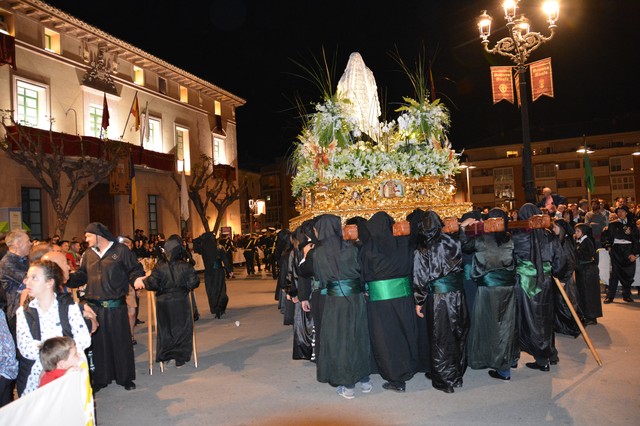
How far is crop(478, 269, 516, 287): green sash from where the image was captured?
244 inches

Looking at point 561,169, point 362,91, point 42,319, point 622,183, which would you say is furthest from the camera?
point 561,169

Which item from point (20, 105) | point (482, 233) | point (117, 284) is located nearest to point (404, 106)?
point (482, 233)

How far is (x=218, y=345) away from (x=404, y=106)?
509cm

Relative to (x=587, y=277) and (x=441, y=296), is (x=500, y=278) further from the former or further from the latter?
(x=587, y=277)

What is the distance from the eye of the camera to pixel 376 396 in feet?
19.1

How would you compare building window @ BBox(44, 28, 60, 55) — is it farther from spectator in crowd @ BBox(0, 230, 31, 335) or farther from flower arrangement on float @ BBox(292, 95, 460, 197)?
spectator in crowd @ BBox(0, 230, 31, 335)

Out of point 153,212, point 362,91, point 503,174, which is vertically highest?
point 503,174

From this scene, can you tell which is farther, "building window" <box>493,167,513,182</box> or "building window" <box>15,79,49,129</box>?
"building window" <box>493,167,513,182</box>

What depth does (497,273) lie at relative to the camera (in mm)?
6211

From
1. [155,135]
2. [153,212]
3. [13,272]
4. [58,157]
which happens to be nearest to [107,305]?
[13,272]

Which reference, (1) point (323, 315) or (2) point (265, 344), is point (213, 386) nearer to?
(1) point (323, 315)

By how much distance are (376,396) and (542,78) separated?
11537 millimetres

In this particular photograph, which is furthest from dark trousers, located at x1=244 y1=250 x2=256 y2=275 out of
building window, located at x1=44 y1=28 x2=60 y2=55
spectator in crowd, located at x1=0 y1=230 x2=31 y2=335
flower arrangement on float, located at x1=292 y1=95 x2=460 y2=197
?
spectator in crowd, located at x1=0 y1=230 x2=31 y2=335

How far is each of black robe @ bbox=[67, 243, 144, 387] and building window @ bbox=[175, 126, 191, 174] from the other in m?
26.7
